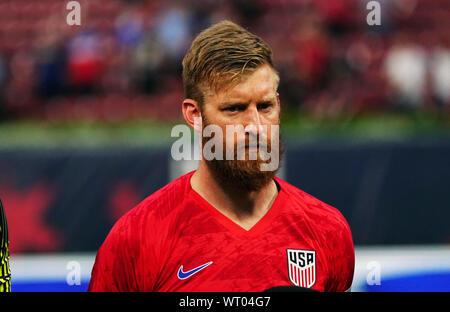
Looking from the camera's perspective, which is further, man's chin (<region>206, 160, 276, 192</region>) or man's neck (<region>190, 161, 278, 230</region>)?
man's neck (<region>190, 161, 278, 230</region>)

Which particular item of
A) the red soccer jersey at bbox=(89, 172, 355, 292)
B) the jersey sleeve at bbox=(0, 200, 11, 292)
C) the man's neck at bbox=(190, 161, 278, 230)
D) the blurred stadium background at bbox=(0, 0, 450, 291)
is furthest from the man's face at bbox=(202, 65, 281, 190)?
the blurred stadium background at bbox=(0, 0, 450, 291)

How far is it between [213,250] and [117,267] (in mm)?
395

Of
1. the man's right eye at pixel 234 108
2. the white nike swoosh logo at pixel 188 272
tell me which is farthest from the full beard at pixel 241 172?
the white nike swoosh logo at pixel 188 272

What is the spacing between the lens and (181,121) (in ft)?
27.8

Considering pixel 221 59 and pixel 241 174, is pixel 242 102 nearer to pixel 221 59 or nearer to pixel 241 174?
pixel 221 59

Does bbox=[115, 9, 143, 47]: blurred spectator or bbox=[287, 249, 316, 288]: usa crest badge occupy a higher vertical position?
bbox=[115, 9, 143, 47]: blurred spectator

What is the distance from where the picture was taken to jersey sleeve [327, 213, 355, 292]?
3199 millimetres

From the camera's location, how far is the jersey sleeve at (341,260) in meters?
3.20

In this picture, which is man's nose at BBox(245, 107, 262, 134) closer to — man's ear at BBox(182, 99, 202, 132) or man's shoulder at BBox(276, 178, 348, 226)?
man's ear at BBox(182, 99, 202, 132)

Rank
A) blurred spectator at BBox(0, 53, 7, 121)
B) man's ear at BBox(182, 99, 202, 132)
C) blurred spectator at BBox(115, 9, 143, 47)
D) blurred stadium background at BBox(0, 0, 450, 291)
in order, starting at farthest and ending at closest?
blurred spectator at BBox(115, 9, 143, 47) → blurred spectator at BBox(0, 53, 7, 121) → blurred stadium background at BBox(0, 0, 450, 291) → man's ear at BBox(182, 99, 202, 132)

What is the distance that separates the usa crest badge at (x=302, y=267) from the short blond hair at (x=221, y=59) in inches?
29.1

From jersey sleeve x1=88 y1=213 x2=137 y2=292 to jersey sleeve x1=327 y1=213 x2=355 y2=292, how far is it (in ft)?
2.80

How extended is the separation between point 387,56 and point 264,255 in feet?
23.1
